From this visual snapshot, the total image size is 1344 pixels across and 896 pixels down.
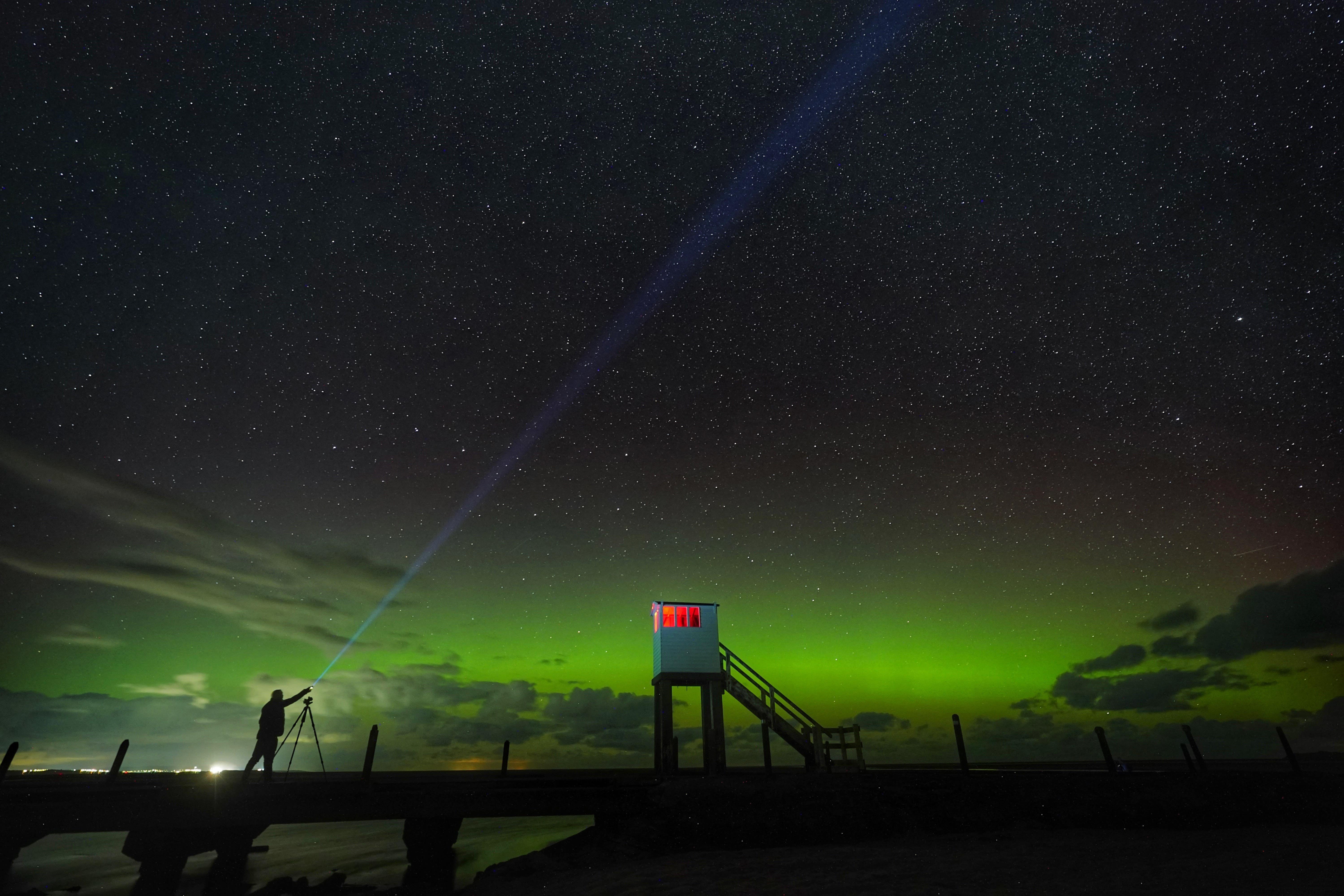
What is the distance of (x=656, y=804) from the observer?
16906 mm

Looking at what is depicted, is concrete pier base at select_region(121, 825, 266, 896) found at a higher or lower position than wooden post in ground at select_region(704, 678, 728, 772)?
lower

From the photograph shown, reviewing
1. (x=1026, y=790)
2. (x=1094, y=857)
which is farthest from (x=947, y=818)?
(x=1094, y=857)

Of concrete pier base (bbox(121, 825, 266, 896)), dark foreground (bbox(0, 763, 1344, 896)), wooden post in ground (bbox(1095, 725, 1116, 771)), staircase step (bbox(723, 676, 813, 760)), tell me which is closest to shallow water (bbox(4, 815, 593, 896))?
concrete pier base (bbox(121, 825, 266, 896))

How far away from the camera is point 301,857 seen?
32375mm

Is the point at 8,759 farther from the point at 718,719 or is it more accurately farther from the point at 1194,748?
the point at 1194,748

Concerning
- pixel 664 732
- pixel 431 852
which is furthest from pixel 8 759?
pixel 664 732

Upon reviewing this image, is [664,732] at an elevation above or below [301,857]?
above

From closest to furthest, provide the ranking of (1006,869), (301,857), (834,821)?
1. (1006,869)
2. (834,821)
3. (301,857)

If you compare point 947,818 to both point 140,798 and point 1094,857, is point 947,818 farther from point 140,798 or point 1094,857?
point 140,798

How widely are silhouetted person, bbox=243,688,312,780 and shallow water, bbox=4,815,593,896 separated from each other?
3181 mm

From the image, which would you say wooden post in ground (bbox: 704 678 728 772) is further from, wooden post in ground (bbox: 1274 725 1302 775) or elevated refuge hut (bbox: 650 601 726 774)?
wooden post in ground (bbox: 1274 725 1302 775)

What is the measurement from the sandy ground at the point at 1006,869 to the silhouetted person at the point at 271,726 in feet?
22.0

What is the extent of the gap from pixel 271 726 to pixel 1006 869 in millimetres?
17109

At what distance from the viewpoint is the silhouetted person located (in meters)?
16.8
